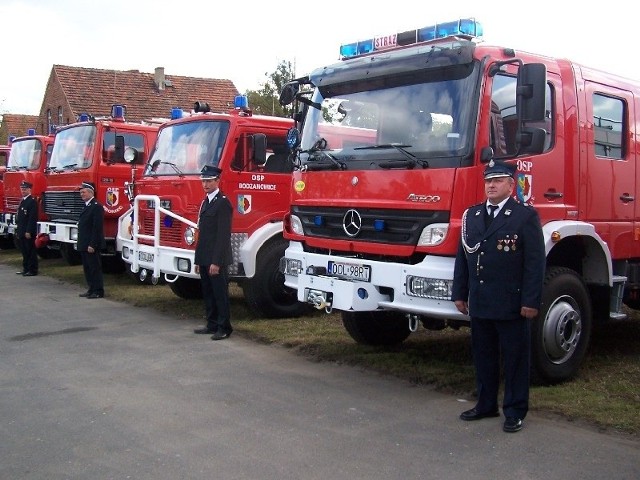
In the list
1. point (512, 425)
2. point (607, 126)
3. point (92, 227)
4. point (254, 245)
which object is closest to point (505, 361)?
point (512, 425)

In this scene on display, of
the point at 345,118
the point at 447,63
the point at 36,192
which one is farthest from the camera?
the point at 36,192

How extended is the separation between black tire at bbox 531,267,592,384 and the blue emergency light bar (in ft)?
6.78

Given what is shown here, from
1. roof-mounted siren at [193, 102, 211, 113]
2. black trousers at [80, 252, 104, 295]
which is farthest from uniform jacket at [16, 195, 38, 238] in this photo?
roof-mounted siren at [193, 102, 211, 113]

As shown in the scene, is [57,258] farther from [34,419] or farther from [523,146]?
[523,146]

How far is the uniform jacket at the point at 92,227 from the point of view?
11242 millimetres

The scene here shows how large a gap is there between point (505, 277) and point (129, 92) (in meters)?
31.2

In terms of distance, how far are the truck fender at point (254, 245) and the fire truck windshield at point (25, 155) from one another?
8.20 metres

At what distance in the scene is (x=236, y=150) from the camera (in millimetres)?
9281

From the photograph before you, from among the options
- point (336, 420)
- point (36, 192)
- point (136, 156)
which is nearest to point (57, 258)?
point (36, 192)

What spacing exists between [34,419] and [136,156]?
7.86 metres

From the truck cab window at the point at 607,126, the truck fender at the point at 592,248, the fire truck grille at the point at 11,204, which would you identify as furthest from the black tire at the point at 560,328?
the fire truck grille at the point at 11,204

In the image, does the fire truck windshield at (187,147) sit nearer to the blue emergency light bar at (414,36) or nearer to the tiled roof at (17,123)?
the blue emergency light bar at (414,36)

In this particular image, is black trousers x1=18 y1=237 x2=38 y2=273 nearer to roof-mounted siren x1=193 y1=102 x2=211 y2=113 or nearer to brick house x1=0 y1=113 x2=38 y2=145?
roof-mounted siren x1=193 y1=102 x2=211 y2=113

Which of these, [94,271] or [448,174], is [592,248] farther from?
[94,271]
